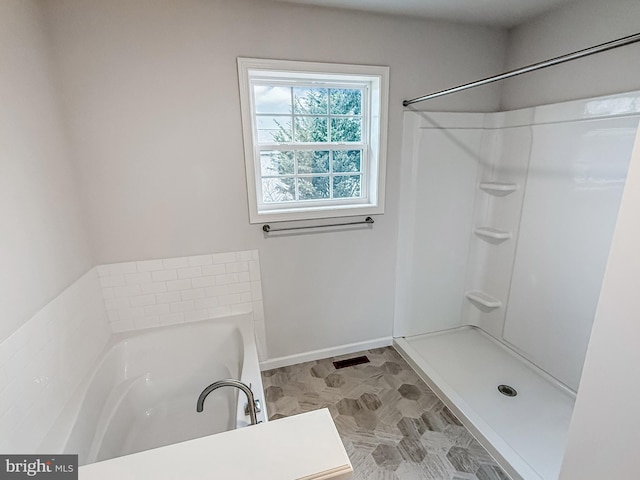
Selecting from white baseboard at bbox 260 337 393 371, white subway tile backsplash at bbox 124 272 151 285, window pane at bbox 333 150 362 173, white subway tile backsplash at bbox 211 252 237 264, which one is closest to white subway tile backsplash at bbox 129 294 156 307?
white subway tile backsplash at bbox 124 272 151 285

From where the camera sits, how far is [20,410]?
3.76ft

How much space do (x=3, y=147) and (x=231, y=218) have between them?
A: 1.08m

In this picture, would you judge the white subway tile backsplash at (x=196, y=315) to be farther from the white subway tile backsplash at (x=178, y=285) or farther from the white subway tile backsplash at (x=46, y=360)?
the white subway tile backsplash at (x=46, y=360)

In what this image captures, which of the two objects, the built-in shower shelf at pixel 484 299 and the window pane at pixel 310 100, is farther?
the built-in shower shelf at pixel 484 299

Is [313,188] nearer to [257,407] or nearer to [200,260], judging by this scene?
[200,260]

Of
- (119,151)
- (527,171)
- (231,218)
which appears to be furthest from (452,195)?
(119,151)

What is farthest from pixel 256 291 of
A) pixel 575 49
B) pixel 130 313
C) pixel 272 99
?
pixel 575 49

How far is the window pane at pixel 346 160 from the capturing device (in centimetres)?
228

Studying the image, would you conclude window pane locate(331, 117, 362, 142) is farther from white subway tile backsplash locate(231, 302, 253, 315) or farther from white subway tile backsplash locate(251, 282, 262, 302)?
white subway tile backsplash locate(231, 302, 253, 315)

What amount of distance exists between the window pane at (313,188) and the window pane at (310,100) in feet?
1.50

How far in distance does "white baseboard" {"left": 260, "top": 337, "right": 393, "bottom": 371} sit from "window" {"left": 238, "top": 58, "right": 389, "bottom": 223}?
1.11 metres

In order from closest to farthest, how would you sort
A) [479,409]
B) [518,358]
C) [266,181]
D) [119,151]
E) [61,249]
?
[61,249]
[119,151]
[479,409]
[266,181]
[518,358]

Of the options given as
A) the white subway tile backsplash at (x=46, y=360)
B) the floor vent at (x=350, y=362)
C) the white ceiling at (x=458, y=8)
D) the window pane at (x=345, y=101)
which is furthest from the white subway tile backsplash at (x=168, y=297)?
the white ceiling at (x=458, y=8)

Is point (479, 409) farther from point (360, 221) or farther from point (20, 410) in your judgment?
point (20, 410)
